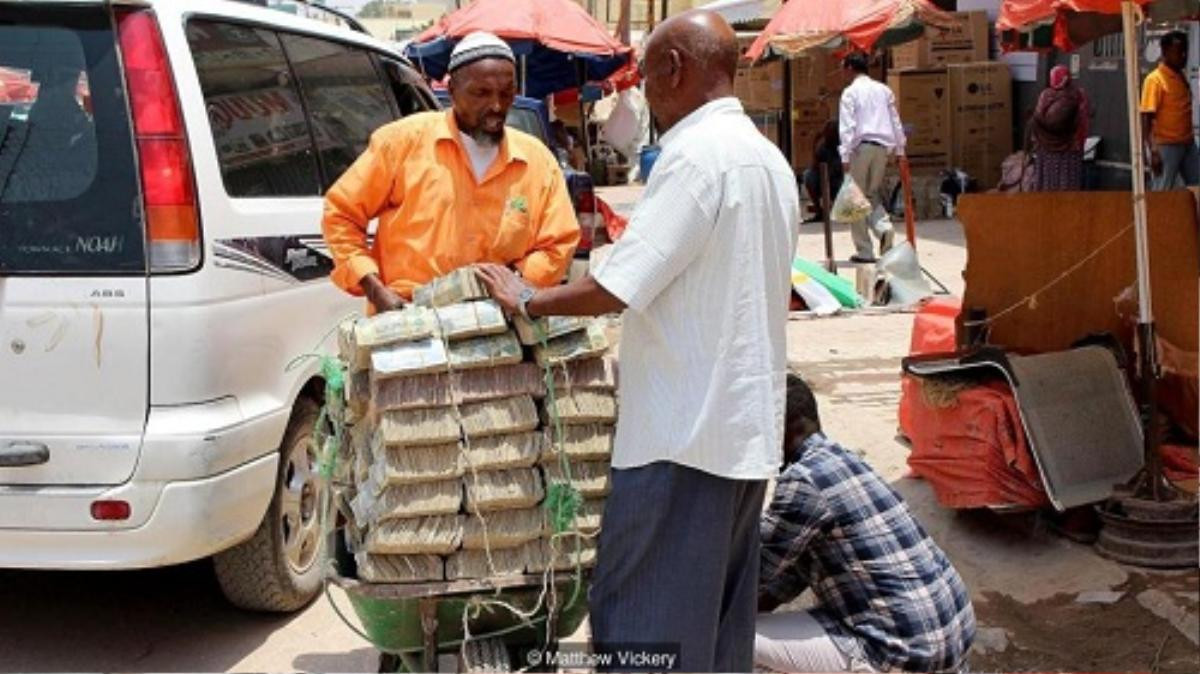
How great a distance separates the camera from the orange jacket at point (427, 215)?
3.93 metres

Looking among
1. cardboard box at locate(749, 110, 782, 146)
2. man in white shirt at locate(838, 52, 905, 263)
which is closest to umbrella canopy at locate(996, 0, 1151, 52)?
man in white shirt at locate(838, 52, 905, 263)

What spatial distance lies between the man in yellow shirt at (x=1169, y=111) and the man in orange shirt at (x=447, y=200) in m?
9.96

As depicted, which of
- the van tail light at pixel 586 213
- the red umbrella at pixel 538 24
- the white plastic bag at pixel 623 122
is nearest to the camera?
the van tail light at pixel 586 213

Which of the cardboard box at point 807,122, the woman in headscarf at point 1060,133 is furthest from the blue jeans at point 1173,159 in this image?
the cardboard box at point 807,122

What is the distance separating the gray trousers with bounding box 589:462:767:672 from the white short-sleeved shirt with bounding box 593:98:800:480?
7cm

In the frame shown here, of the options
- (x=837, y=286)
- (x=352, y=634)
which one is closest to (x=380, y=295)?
(x=352, y=634)

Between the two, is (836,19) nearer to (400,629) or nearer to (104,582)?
(104,582)

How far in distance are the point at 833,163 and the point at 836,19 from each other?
5823 mm

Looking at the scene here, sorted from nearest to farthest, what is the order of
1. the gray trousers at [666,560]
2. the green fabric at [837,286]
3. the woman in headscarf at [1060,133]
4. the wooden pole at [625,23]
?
the gray trousers at [666,560]
the green fabric at [837,286]
the woman in headscarf at [1060,133]
the wooden pole at [625,23]

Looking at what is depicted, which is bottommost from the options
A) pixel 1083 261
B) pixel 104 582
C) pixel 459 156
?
pixel 104 582

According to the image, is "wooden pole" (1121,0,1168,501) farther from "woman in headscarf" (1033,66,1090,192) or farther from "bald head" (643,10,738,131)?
"woman in headscarf" (1033,66,1090,192)

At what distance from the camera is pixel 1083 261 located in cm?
598

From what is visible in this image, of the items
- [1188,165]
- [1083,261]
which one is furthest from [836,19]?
[1083,261]

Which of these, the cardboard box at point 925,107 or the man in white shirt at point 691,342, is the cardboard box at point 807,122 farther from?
the man in white shirt at point 691,342
